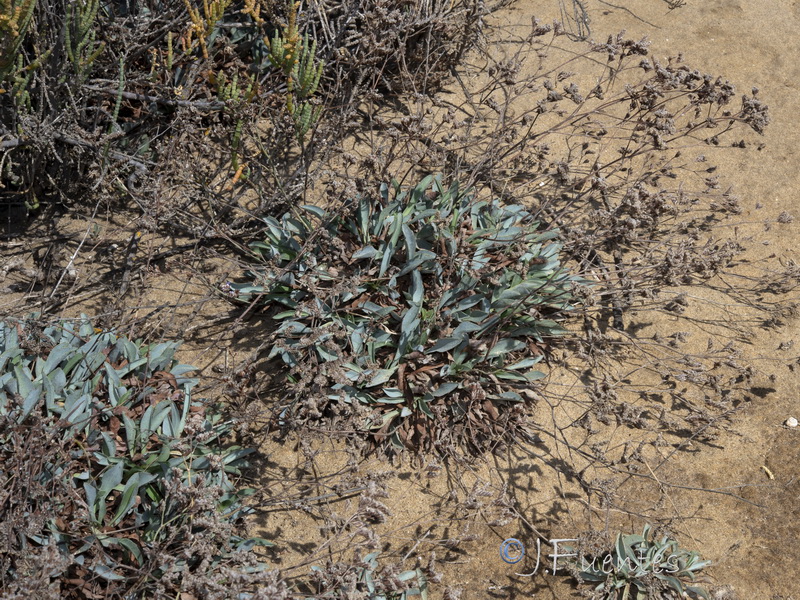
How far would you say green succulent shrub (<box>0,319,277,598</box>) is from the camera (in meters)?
2.55

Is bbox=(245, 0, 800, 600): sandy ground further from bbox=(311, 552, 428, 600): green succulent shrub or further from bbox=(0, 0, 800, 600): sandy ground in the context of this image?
bbox=(311, 552, 428, 600): green succulent shrub

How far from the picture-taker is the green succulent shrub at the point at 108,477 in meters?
2.55

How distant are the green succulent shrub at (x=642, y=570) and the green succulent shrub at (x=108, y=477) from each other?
55.5 inches

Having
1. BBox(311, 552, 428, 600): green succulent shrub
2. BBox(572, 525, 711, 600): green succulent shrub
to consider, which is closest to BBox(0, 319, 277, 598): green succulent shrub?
BBox(311, 552, 428, 600): green succulent shrub

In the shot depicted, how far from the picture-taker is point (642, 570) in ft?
9.64

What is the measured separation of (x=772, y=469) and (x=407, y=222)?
2114 millimetres

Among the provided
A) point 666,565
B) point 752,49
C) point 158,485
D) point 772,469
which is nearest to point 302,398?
point 158,485

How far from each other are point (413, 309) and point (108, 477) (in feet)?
4.94

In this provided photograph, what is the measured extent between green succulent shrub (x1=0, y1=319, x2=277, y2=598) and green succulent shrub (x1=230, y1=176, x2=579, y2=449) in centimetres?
54

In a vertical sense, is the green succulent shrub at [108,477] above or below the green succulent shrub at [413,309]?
below

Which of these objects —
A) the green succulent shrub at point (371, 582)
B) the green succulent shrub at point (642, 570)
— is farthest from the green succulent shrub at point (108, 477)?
the green succulent shrub at point (642, 570)

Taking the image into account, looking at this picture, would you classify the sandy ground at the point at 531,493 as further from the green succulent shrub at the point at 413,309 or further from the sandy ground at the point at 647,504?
the green succulent shrub at the point at 413,309

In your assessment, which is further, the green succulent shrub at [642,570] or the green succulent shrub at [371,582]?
the green succulent shrub at [642,570]

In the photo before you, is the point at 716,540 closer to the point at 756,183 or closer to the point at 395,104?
the point at 756,183
